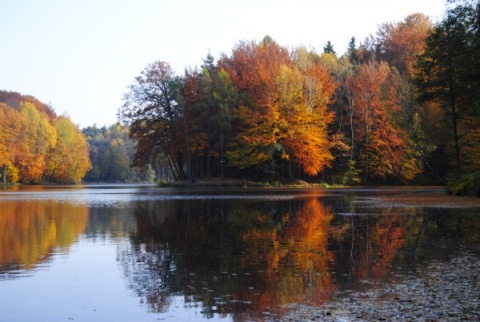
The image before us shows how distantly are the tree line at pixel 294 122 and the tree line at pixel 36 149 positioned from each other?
3417 centimetres

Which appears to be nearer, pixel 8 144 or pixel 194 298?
pixel 194 298

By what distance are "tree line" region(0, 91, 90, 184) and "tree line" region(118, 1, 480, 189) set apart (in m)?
34.2

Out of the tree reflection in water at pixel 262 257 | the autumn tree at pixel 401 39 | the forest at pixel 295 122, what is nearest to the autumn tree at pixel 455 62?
the forest at pixel 295 122

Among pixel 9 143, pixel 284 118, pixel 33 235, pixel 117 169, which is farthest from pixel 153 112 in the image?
pixel 117 169

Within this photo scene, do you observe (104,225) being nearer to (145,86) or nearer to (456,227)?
(456,227)

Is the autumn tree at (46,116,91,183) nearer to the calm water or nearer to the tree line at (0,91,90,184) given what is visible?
the tree line at (0,91,90,184)

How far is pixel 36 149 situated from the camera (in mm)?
97750

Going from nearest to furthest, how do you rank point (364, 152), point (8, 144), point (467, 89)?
1. point (467, 89)
2. point (364, 152)
3. point (8, 144)

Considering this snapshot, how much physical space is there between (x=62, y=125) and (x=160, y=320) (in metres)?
111

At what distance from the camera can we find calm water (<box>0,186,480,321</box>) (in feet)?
26.0

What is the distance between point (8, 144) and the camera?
93125 mm

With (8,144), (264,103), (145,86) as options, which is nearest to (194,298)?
(264,103)

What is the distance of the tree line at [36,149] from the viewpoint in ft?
306

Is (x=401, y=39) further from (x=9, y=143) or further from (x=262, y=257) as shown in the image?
(x=262, y=257)
